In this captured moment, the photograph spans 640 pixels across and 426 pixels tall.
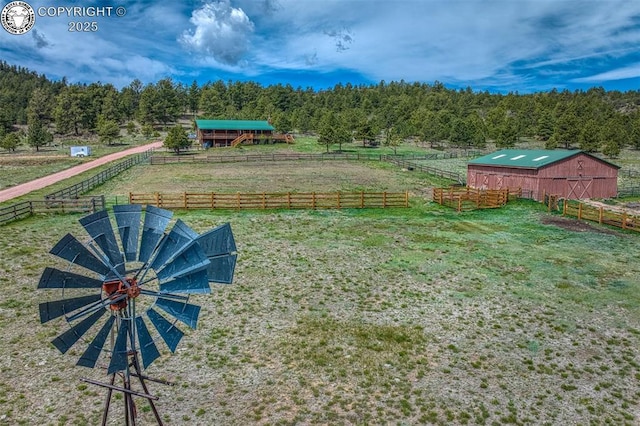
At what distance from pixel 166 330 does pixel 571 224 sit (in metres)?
24.6

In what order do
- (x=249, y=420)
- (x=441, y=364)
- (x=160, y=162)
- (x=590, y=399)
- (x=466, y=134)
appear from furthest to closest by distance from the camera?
(x=466, y=134)
(x=160, y=162)
(x=441, y=364)
(x=590, y=399)
(x=249, y=420)

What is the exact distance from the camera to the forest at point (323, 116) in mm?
77894

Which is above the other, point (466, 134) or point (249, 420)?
point (466, 134)

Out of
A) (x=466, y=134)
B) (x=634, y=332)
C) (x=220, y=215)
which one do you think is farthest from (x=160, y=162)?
(x=466, y=134)

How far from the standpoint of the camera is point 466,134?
8400 cm

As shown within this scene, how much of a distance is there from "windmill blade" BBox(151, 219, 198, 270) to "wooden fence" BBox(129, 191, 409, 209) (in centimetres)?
2102

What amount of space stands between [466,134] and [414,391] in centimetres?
8226

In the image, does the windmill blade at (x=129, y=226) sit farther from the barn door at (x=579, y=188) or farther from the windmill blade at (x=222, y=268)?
the barn door at (x=579, y=188)

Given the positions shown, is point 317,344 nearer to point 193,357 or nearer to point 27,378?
point 193,357

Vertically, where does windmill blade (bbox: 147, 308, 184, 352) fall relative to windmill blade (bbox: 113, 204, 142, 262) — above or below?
below

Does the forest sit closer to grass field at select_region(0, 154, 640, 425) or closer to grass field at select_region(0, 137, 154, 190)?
grass field at select_region(0, 137, 154, 190)

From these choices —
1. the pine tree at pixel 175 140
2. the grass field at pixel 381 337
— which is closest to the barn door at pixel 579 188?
the grass field at pixel 381 337

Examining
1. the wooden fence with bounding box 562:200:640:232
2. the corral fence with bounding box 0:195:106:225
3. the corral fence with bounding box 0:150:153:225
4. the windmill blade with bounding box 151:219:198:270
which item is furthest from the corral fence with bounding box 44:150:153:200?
the wooden fence with bounding box 562:200:640:232

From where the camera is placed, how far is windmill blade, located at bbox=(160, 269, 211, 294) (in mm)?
5922
